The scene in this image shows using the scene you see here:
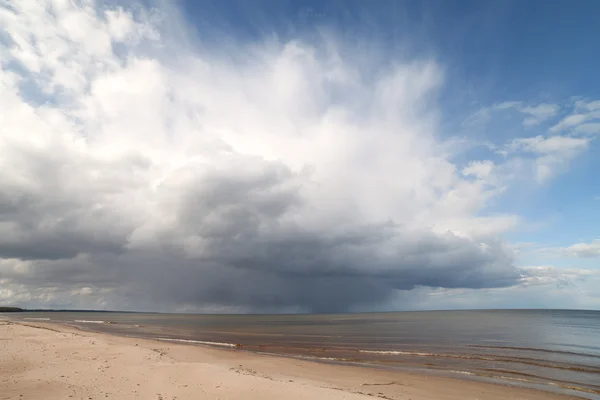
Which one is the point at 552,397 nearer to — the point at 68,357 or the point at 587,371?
the point at 587,371

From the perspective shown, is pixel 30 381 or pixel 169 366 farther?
pixel 169 366

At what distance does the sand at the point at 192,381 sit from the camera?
1587cm

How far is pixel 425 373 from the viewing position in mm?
27797

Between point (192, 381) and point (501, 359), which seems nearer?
point (192, 381)

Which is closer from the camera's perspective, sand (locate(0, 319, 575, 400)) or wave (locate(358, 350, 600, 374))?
sand (locate(0, 319, 575, 400))

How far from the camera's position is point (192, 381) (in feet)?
61.8

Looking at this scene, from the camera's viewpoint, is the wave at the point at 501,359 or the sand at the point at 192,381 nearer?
the sand at the point at 192,381

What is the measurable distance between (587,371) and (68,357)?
4230 centimetres

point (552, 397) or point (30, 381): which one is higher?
point (30, 381)

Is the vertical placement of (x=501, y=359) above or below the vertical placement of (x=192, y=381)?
below

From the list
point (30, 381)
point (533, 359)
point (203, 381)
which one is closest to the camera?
point (30, 381)

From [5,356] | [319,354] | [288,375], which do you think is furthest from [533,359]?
[5,356]

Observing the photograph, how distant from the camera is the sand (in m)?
15.9

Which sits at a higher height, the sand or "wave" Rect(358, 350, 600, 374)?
the sand
